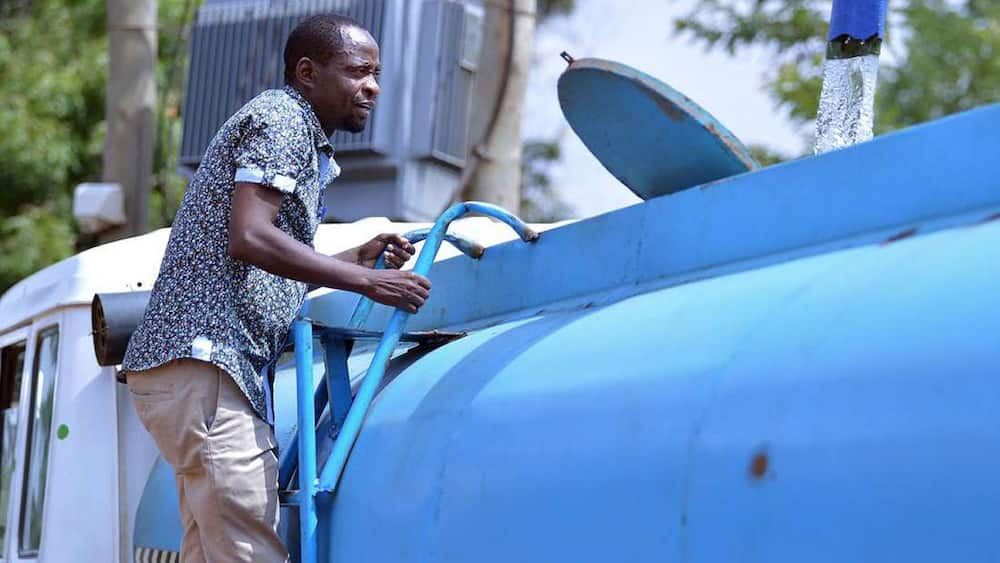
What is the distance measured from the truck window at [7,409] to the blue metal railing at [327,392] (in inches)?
76.9

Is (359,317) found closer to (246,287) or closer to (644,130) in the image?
(246,287)

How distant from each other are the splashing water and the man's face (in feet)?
3.01

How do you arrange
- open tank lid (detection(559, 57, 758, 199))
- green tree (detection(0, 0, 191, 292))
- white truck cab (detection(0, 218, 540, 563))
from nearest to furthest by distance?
open tank lid (detection(559, 57, 758, 199)) → white truck cab (detection(0, 218, 540, 563)) → green tree (detection(0, 0, 191, 292))

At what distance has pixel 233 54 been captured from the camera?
8789mm

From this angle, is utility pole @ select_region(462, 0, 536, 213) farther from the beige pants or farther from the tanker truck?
the beige pants

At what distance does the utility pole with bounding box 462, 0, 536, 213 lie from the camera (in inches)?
271

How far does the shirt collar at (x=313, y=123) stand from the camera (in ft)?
9.23

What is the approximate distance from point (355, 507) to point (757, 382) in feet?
3.21

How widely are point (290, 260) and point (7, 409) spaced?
2.31 m

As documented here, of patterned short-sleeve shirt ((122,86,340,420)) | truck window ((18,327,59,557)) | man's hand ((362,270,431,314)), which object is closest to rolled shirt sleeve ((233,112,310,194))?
patterned short-sleeve shirt ((122,86,340,420))

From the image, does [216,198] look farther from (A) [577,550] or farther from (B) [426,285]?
(A) [577,550]

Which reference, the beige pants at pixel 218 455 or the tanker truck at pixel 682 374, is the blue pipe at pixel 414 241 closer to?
the tanker truck at pixel 682 374

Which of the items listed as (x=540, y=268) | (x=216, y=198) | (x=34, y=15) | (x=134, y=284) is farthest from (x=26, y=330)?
(x=34, y=15)

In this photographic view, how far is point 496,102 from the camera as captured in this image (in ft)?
22.8
